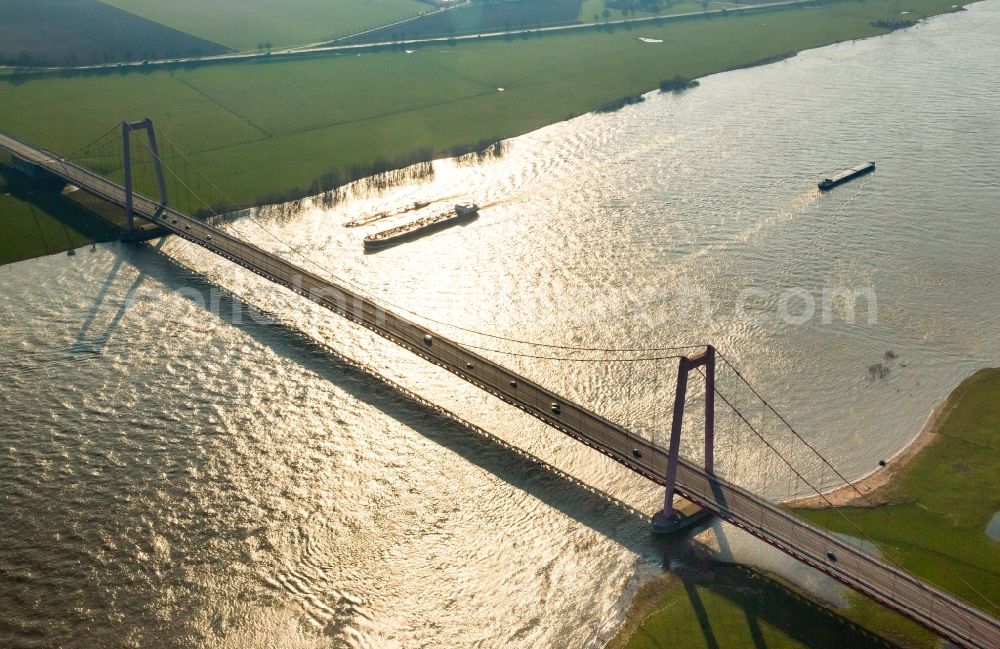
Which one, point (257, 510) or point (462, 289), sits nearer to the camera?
point (257, 510)

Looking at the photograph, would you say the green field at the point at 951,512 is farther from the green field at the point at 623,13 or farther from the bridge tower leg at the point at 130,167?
the green field at the point at 623,13

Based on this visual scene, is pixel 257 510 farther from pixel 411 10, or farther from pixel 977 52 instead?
pixel 411 10

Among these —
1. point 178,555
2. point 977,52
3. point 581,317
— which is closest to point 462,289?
point 581,317

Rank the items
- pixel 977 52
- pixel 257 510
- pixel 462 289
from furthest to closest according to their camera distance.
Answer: pixel 977 52 < pixel 462 289 < pixel 257 510

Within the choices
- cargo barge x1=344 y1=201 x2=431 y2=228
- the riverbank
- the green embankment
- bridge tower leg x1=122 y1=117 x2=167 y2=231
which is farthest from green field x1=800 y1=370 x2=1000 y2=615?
bridge tower leg x1=122 y1=117 x2=167 y2=231

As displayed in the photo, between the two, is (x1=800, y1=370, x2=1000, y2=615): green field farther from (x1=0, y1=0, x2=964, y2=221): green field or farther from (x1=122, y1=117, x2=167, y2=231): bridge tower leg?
(x1=0, y1=0, x2=964, y2=221): green field

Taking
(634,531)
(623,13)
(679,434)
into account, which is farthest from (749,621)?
(623,13)

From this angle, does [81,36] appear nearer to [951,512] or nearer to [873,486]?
[873,486]
